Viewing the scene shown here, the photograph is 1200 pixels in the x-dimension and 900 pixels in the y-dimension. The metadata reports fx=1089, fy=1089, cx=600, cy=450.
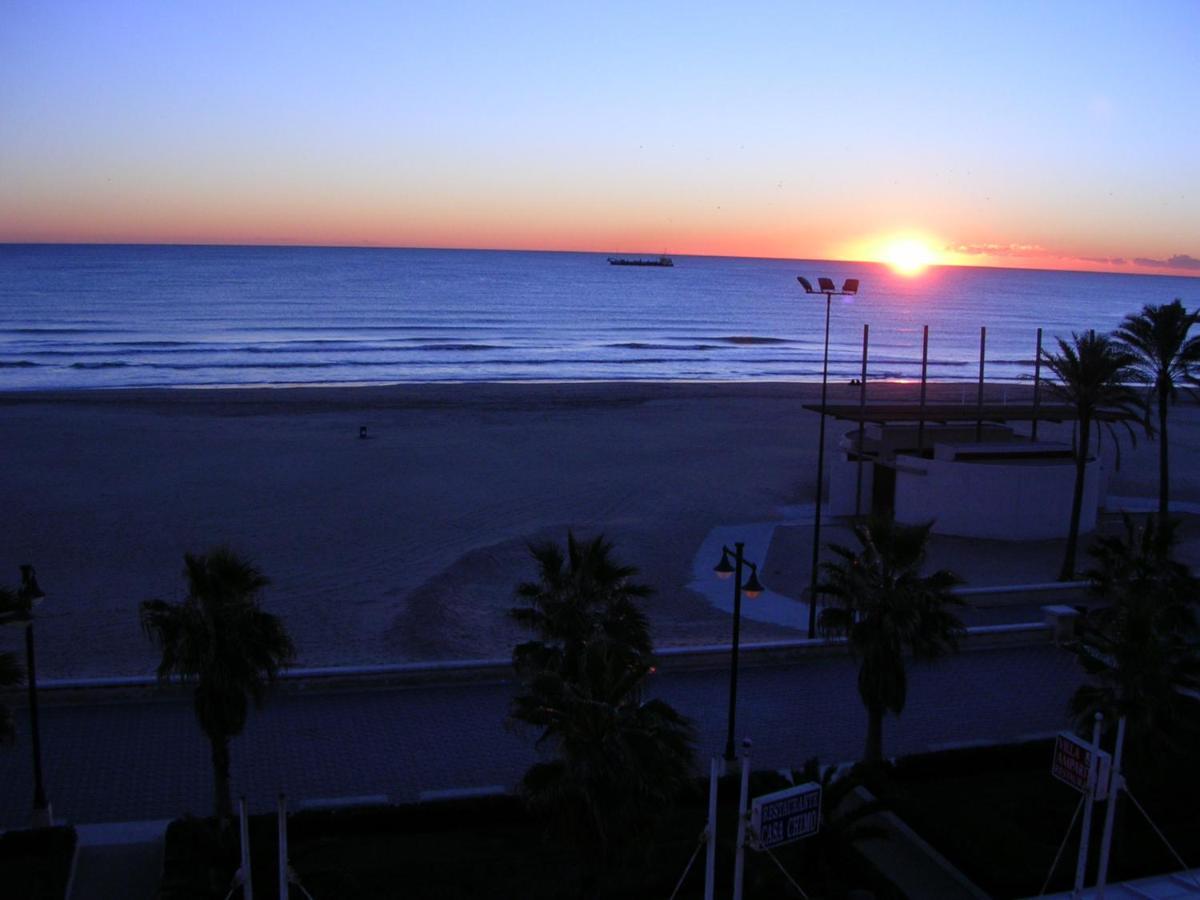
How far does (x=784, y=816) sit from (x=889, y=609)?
414cm

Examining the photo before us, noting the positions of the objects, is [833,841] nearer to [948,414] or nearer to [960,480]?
[960,480]

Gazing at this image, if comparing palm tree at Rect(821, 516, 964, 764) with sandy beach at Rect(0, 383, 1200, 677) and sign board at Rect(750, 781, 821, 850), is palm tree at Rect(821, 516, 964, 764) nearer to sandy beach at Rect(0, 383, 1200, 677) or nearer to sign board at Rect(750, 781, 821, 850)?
sign board at Rect(750, 781, 821, 850)

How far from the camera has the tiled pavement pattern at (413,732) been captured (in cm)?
1426

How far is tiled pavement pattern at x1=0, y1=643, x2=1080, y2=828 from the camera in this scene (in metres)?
14.3

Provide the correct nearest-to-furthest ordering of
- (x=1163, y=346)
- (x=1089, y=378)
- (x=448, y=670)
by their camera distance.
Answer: (x=448, y=670), (x=1089, y=378), (x=1163, y=346)

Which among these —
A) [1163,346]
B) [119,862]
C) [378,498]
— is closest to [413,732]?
[119,862]

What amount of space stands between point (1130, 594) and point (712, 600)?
10.3 m

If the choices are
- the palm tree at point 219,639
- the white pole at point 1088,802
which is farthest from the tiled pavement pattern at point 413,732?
the white pole at point 1088,802

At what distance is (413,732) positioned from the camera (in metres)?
16.0

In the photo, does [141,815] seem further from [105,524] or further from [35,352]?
[35,352]

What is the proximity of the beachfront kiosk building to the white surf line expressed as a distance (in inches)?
62.5

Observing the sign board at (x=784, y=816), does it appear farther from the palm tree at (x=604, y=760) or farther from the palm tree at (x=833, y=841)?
the palm tree at (x=833, y=841)

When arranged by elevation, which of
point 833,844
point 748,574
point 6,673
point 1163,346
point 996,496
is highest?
point 1163,346

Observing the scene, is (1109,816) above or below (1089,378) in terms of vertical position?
below
